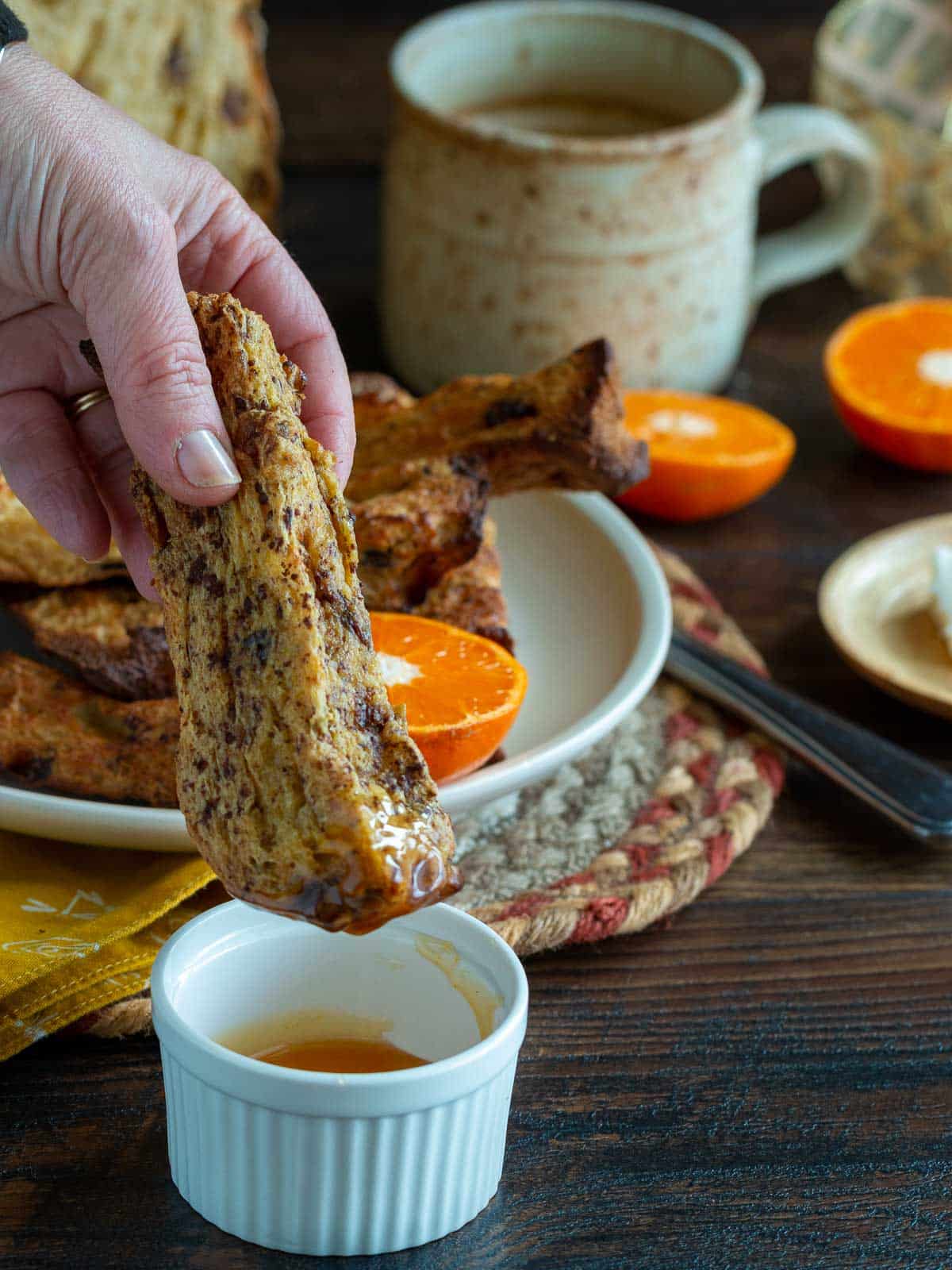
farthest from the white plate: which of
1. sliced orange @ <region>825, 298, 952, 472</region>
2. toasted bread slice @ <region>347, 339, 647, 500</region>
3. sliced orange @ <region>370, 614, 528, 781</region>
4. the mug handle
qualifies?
the mug handle

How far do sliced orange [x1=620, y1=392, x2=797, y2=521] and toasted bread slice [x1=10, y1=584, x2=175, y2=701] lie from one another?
0.67m

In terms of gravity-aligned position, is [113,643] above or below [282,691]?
below

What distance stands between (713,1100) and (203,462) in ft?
1.72

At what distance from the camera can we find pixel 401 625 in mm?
1135

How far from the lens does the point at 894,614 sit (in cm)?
149

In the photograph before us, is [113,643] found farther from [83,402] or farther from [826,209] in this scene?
[826,209]

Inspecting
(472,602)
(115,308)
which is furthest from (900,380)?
(115,308)

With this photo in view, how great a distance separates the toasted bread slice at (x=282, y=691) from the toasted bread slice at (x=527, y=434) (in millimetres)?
381

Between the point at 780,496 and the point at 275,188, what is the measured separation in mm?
755

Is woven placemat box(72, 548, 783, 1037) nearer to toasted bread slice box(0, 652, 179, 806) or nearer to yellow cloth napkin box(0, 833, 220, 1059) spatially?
yellow cloth napkin box(0, 833, 220, 1059)

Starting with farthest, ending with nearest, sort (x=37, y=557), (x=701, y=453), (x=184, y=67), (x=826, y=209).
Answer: (x=826, y=209) < (x=184, y=67) < (x=701, y=453) < (x=37, y=557)

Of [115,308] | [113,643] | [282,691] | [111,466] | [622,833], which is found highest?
[115,308]

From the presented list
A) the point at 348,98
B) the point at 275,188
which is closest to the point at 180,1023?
the point at 275,188

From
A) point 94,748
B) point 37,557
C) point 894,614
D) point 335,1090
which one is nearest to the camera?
point 335,1090
